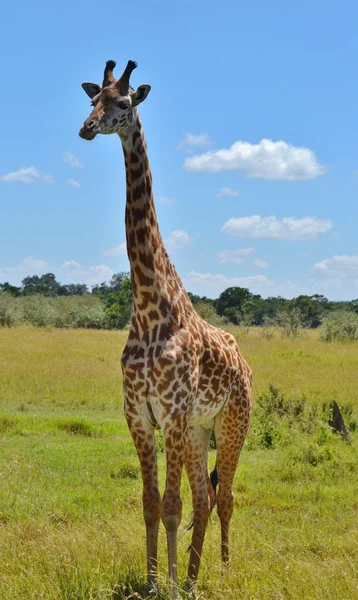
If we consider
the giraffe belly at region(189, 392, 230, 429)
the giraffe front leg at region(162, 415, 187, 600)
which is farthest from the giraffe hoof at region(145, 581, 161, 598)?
the giraffe belly at region(189, 392, 230, 429)

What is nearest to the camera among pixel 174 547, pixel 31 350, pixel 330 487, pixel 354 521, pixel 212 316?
pixel 174 547

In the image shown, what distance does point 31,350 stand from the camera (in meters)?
24.4

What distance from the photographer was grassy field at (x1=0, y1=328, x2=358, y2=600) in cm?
505

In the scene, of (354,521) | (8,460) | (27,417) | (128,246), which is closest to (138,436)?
(128,246)

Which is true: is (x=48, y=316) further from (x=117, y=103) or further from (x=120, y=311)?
(x=117, y=103)

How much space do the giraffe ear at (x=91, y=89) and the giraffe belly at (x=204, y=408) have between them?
2.25 m

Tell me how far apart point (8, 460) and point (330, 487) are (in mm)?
4443

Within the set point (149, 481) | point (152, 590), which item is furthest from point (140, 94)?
point (152, 590)

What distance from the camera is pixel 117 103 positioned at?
14.9 feet

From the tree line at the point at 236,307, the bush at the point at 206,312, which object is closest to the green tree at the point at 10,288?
the tree line at the point at 236,307

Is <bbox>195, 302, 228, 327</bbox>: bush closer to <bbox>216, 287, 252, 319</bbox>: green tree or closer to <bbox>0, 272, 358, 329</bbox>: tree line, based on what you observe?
<bbox>0, 272, 358, 329</bbox>: tree line

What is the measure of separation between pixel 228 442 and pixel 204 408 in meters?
0.61

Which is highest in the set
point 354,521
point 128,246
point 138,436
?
point 128,246

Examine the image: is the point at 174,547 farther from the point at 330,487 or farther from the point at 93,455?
the point at 93,455
